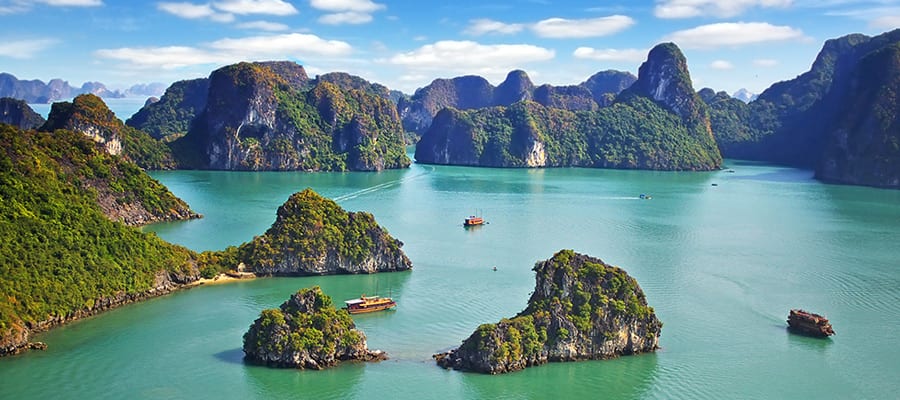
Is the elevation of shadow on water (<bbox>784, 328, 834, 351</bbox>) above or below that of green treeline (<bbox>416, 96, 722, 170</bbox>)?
below

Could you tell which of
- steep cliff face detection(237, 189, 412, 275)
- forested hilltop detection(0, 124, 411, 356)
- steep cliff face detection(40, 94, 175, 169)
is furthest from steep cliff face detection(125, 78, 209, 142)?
steep cliff face detection(237, 189, 412, 275)

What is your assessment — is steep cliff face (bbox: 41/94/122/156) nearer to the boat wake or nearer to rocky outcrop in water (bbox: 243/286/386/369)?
the boat wake

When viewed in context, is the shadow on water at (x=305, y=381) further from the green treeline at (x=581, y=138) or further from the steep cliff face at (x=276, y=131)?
the green treeline at (x=581, y=138)

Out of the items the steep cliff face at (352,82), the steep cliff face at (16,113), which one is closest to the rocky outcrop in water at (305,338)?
the steep cliff face at (16,113)

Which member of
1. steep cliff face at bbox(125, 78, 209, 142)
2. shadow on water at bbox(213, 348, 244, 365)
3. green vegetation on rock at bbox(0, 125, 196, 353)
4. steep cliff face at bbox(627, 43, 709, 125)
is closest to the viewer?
shadow on water at bbox(213, 348, 244, 365)

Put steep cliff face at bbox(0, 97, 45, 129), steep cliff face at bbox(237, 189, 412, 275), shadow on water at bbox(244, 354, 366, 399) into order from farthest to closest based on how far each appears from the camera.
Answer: steep cliff face at bbox(0, 97, 45, 129), steep cliff face at bbox(237, 189, 412, 275), shadow on water at bbox(244, 354, 366, 399)

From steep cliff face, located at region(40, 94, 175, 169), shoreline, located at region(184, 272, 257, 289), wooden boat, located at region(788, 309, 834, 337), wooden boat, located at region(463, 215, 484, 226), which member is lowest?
wooden boat, located at region(788, 309, 834, 337)

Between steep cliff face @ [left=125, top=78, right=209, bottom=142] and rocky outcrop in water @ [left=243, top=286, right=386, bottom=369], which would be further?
steep cliff face @ [left=125, top=78, right=209, bottom=142]
